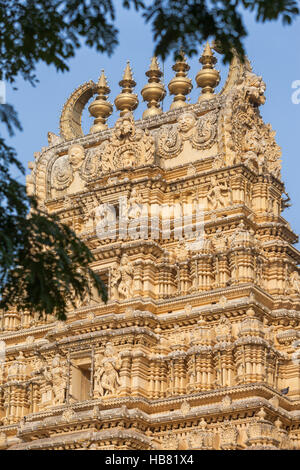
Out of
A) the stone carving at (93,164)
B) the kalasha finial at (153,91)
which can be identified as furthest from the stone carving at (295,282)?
the kalasha finial at (153,91)

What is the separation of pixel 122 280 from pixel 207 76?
817 cm

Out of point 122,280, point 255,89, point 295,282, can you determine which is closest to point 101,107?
point 255,89

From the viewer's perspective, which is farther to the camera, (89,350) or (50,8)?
(89,350)

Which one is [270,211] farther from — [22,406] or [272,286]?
[22,406]

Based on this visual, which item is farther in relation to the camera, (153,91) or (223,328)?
(153,91)

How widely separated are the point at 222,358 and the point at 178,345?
153 centimetres

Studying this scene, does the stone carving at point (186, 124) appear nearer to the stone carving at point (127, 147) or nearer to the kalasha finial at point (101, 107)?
the stone carving at point (127, 147)

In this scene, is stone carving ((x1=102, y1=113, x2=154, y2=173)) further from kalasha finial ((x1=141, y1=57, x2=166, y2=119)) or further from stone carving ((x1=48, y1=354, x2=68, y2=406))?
stone carving ((x1=48, y1=354, x2=68, y2=406))

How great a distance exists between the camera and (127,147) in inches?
1281

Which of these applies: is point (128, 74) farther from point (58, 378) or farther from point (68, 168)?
point (58, 378)

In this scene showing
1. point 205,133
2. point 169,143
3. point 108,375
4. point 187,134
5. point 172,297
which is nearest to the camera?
point 108,375

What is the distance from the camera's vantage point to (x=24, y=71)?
1421 centimetres
